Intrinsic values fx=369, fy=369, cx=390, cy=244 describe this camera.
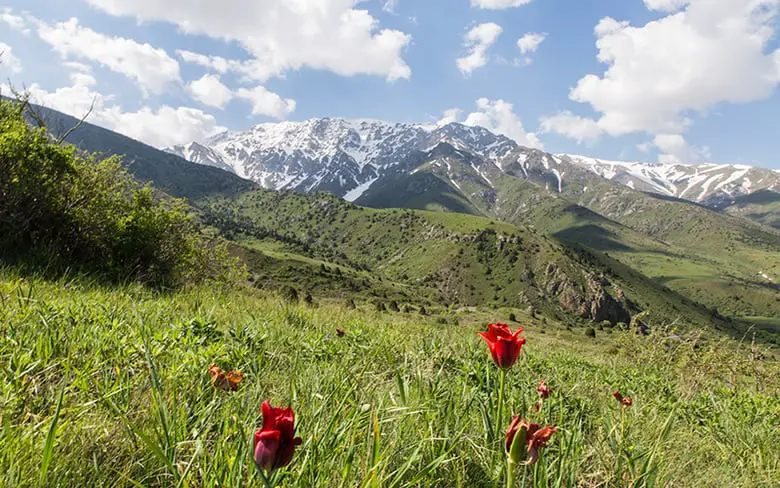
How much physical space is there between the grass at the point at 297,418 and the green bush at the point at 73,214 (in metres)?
6.13

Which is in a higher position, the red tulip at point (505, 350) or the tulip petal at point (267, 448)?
the red tulip at point (505, 350)

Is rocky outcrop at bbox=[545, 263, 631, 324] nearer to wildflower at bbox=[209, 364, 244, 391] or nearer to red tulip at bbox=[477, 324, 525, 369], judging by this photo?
red tulip at bbox=[477, 324, 525, 369]

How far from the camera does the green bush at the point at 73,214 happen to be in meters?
9.66

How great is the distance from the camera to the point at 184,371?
9.30 feet

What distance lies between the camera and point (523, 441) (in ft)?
4.62

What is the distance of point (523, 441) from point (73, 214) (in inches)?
549

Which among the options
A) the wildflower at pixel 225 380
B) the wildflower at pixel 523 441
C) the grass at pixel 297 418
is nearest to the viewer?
the wildflower at pixel 523 441

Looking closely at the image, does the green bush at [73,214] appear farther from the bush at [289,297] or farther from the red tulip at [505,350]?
the red tulip at [505,350]

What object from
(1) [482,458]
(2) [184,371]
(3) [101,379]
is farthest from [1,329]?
(1) [482,458]

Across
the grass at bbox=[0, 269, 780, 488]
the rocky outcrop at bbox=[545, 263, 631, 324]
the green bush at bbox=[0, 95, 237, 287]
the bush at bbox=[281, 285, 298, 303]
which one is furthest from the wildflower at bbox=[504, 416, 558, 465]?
the rocky outcrop at bbox=[545, 263, 631, 324]

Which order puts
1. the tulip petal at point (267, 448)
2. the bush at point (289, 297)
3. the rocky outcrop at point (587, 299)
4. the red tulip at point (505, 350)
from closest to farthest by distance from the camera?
the tulip petal at point (267, 448)
the red tulip at point (505, 350)
the bush at point (289, 297)
the rocky outcrop at point (587, 299)

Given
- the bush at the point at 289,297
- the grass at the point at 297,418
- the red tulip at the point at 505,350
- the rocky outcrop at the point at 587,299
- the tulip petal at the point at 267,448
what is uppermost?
the red tulip at the point at 505,350

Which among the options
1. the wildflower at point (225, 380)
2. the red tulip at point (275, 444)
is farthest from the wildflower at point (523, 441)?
the wildflower at point (225, 380)

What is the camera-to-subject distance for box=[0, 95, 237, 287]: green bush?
31.7ft
